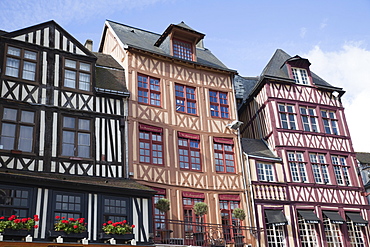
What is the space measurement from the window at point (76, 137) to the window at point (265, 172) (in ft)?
23.5

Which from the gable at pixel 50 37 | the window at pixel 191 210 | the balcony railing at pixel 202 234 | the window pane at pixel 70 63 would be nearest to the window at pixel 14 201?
the balcony railing at pixel 202 234

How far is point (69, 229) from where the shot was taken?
11.8 meters

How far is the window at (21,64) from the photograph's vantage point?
1405 centimetres

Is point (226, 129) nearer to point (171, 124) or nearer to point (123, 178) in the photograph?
point (171, 124)

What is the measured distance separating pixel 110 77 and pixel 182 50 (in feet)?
12.5

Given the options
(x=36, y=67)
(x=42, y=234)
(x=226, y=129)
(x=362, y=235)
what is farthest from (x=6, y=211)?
(x=362, y=235)

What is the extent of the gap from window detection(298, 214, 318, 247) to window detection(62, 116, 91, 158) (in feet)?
28.6

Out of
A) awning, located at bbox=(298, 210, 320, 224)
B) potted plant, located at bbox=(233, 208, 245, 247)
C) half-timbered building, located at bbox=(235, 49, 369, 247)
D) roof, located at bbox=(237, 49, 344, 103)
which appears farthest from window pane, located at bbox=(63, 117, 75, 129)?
awning, located at bbox=(298, 210, 320, 224)

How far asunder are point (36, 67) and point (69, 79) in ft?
3.69

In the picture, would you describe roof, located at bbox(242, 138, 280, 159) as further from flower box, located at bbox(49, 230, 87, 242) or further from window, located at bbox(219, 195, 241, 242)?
flower box, located at bbox(49, 230, 87, 242)

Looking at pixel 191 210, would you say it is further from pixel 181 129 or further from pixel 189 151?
pixel 181 129

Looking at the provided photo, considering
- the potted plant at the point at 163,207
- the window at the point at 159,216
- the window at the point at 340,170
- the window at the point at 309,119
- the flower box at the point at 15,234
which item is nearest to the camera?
the flower box at the point at 15,234

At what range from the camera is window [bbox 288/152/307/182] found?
18188mm

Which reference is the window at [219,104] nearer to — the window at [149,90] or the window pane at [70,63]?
the window at [149,90]
